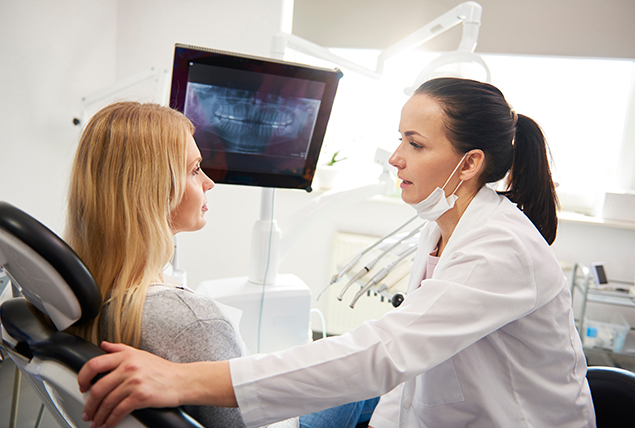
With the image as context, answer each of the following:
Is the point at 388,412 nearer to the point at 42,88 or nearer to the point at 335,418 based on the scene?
the point at 335,418

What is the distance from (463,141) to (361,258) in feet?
2.28

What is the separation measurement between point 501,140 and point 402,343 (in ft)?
1.85

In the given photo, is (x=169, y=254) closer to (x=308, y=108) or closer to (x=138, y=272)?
(x=138, y=272)

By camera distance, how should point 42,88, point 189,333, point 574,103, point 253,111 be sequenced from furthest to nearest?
point 574,103
point 42,88
point 253,111
point 189,333

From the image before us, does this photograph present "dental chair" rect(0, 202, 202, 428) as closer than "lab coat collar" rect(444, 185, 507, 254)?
Yes

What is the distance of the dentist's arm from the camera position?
594 mm

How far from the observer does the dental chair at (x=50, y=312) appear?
55 cm

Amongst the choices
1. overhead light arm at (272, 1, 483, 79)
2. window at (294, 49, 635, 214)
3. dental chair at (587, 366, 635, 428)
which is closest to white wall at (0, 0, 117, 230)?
overhead light arm at (272, 1, 483, 79)

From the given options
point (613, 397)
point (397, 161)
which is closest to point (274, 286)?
point (397, 161)

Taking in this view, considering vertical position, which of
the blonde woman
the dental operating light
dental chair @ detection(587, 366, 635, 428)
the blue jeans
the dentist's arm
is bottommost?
the blue jeans

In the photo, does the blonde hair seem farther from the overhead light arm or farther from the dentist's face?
the overhead light arm

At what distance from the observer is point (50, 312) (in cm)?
64

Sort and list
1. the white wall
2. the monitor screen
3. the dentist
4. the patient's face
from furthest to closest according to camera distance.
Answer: the white wall
the monitor screen
the patient's face
the dentist

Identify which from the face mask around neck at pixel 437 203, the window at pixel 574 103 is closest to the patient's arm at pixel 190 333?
the face mask around neck at pixel 437 203
